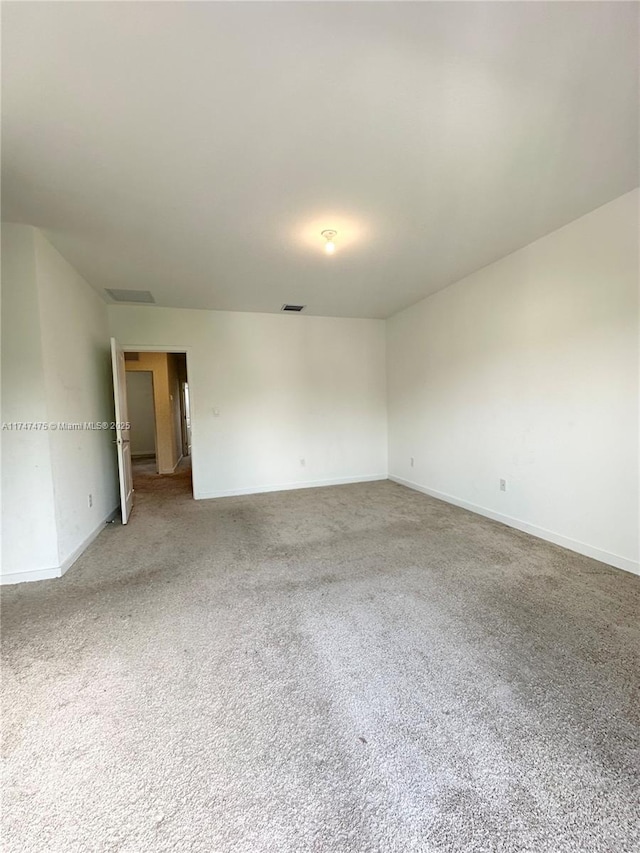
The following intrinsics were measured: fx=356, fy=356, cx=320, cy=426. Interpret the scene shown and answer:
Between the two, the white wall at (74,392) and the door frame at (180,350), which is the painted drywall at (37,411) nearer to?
the white wall at (74,392)

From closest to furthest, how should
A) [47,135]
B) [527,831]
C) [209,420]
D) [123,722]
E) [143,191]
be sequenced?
[527,831] < [123,722] < [47,135] < [143,191] < [209,420]

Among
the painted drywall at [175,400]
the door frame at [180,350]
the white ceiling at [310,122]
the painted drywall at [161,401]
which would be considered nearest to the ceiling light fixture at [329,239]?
the white ceiling at [310,122]

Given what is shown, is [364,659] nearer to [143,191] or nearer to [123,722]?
[123,722]

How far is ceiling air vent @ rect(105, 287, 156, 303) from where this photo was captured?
4090mm

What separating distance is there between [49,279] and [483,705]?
3894 mm

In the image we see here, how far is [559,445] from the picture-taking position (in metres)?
3.04

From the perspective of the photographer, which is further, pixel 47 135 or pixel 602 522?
pixel 602 522

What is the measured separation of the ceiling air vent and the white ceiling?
1.05 metres

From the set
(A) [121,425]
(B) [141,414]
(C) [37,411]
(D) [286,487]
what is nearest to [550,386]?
(D) [286,487]

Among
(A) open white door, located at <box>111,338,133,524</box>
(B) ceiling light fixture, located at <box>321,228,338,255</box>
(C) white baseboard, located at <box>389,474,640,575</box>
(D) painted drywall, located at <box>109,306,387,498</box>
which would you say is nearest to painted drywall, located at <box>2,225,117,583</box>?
(A) open white door, located at <box>111,338,133,524</box>

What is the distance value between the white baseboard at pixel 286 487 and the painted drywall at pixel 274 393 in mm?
16

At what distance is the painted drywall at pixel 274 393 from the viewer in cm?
494

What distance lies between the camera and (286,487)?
17.9ft

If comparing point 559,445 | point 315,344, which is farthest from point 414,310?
point 559,445
